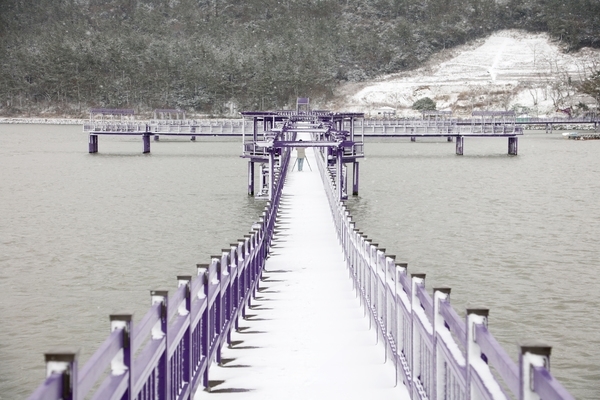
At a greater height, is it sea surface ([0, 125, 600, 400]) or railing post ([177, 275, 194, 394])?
railing post ([177, 275, 194, 394])

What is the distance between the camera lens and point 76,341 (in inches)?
633

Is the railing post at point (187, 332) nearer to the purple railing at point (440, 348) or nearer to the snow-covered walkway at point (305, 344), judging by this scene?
the snow-covered walkway at point (305, 344)

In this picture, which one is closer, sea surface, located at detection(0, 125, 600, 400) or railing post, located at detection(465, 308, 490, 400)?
railing post, located at detection(465, 308, 490, 400)

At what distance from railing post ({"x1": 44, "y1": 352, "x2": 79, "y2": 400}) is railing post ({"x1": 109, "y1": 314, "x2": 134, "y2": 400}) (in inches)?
39.3

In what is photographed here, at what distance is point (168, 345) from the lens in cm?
626

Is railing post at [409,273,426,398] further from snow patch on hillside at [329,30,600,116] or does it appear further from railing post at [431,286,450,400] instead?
snow patch on hillside at [329,30,600,116]

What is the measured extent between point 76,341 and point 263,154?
23.5 m

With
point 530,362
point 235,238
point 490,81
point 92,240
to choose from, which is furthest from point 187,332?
point 490,81

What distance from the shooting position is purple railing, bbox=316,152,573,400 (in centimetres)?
400

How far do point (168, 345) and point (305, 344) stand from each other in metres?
3.98

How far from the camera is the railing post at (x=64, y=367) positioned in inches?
152

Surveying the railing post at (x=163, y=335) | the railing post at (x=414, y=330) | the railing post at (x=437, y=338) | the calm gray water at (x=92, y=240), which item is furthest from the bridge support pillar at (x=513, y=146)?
the railing post at (x=163, y=335)

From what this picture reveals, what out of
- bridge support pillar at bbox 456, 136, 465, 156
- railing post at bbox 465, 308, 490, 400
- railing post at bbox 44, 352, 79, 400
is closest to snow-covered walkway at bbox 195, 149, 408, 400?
railing post at bbox 465, 308, 490, 400

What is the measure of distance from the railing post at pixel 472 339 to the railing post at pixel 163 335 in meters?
2.12
